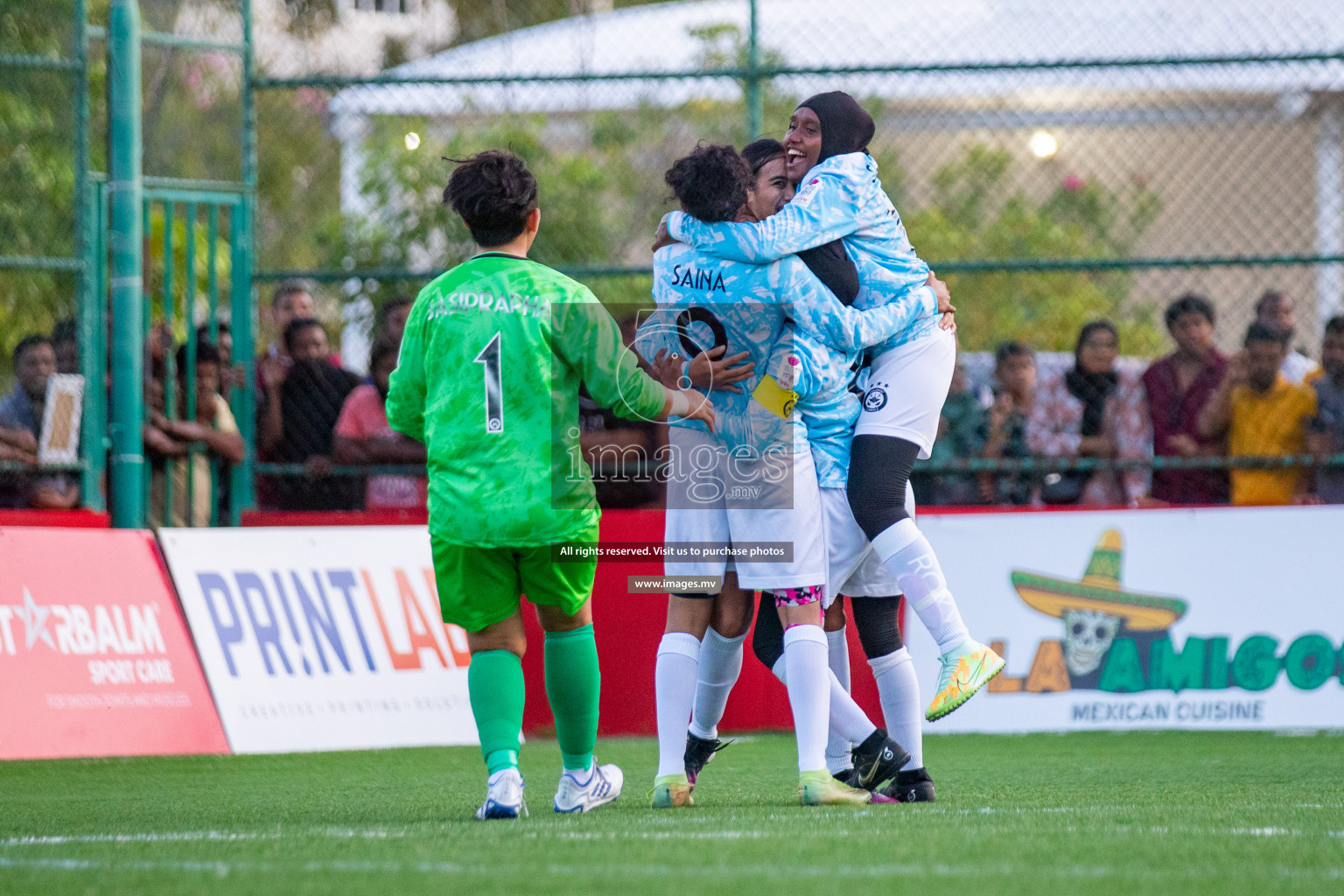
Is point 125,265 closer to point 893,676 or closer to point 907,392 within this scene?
point 907,392

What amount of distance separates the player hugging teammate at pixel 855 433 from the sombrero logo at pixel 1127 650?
276cm

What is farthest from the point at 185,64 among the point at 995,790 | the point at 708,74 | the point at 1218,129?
the point at 1218,129

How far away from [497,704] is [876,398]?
148 centimetres

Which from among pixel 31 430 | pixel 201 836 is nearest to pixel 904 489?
pixel 201 836

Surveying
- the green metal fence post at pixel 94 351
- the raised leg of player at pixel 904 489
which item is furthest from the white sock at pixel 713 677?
the green metal fence post at pixel 94 351

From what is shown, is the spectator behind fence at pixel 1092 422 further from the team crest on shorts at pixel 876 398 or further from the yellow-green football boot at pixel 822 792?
the yellow-green football boot at pixel 822 792

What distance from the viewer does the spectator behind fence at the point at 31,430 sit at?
7.73m

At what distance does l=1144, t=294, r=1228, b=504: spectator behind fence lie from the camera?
314 inches

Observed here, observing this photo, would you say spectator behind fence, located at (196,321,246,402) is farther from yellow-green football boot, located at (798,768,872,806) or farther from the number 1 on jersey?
yellow-green football boot, located at (798,768,872,806)

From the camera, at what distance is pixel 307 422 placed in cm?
856

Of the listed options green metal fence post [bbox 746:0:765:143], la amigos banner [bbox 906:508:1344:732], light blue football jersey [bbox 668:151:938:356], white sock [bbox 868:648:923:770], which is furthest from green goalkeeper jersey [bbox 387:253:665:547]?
green metal fence post [bbox 746:0:765:143]

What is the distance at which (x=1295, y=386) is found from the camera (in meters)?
7.90

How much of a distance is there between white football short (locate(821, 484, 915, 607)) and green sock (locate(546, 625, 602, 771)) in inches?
30.6

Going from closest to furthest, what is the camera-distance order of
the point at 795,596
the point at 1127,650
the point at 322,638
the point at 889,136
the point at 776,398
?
the point at 795,596 < the point at 776,398 < the point at 322,638 < the point at 1127,650 < the point at 889,136
